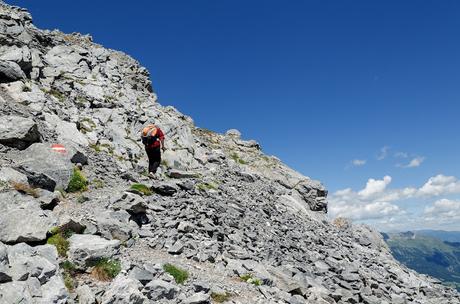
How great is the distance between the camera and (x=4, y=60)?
99.4 feet

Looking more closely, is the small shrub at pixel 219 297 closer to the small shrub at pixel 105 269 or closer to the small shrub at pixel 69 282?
the small shrub at pixel 105 269

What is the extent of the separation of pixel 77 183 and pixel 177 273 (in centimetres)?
857

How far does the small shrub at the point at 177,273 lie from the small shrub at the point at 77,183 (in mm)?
7776

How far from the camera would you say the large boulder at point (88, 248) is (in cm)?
1249

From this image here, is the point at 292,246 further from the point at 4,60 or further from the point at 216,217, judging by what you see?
the point at 4,60

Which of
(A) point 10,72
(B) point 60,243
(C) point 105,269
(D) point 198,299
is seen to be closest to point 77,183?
(B) point 60,243

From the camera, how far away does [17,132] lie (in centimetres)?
2017

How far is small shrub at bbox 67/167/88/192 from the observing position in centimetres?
1912

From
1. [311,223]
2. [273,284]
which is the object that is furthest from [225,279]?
[311,223]

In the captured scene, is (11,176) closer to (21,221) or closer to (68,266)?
(21,221)

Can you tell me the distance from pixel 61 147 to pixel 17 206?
8638 mm

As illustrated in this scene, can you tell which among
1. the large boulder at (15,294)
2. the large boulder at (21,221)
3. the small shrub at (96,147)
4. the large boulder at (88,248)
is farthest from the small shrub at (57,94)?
the large boulder at (15,294)

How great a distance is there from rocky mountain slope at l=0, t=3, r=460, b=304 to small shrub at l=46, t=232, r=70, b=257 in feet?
0.11

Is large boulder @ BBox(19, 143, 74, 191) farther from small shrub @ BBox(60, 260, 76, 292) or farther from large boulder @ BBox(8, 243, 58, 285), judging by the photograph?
small shrub @ BBox(60, 260, 76, 292)
